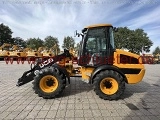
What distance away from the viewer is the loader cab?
637 centimetres

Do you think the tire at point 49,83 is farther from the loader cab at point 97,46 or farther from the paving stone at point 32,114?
the paving stone at point 32,114

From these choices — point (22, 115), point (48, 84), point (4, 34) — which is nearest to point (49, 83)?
point (48, 84)

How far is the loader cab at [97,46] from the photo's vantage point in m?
6.37

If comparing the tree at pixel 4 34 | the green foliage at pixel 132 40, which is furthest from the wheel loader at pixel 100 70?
the tree at pixel 4 34

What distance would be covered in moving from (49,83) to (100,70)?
1930mm

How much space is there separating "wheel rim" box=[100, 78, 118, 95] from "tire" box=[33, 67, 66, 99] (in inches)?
55.5

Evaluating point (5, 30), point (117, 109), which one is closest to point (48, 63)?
point (117, 109)

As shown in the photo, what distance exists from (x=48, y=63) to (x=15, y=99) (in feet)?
6.07

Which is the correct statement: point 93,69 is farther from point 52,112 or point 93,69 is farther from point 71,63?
point 52,112

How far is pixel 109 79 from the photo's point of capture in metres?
6.16

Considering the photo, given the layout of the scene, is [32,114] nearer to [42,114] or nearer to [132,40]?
[42,114]

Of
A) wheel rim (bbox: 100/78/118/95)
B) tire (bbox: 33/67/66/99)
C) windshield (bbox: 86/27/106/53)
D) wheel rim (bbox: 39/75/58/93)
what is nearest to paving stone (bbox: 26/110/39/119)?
tire (bbox: 33/67/66/99)

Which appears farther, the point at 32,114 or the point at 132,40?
the point at 132,40

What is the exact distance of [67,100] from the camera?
5.94m
